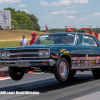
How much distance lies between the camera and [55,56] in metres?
7.54

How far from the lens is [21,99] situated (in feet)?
20.8

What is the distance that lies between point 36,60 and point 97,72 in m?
3.64

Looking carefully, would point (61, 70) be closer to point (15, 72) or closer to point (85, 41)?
point (15, 72)

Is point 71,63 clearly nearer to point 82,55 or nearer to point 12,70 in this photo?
point 82,55

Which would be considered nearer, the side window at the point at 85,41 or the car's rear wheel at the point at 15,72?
the car's rear wheel at the point at 15,72

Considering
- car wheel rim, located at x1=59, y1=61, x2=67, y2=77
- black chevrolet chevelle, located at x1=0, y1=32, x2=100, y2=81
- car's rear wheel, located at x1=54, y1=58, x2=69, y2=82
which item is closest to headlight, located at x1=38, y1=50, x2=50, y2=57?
black chevrolet chevelle, located at x1=0, y1=32, x2=100, y2=81

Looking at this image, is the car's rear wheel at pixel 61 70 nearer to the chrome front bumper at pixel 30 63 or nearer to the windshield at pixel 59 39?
the chrome front bumper at pixel 30 63

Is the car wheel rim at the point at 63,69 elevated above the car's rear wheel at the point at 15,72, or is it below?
above

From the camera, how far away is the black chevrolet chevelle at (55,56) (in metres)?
7.55

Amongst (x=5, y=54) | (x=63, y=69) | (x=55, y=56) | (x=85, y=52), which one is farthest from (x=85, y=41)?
(x=5, y=54)

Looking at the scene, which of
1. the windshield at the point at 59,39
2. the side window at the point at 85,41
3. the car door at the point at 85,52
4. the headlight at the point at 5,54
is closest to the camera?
the headlight at the point at 5,54

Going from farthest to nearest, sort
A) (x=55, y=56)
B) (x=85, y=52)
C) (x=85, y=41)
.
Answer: (x=85, y=41) < (x=85, y=52) < (x=55, y=56)

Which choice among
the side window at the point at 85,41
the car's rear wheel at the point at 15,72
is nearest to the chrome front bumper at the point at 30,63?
the car's rear wheel at the point at 15,72

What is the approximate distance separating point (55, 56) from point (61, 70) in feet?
1.85
